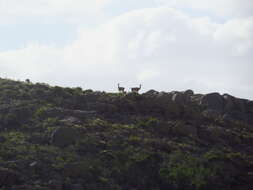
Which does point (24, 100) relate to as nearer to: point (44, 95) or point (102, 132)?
point (44, 95)

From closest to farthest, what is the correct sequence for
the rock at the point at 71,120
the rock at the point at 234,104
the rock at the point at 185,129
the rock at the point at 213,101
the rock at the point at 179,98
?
the rock at the point at 71,120, the rock at the point at 185,129, the rock at the point at 179,98, the rock at the point at 213,101, the rock at the point at 234,104

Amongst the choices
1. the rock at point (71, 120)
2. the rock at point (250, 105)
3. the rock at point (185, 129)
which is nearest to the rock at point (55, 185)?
the rock at point (71, 120)

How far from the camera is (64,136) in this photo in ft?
75.3

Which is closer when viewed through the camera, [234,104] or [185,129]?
[185,129]

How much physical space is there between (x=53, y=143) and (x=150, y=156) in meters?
3.68

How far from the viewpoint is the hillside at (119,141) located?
20500mm

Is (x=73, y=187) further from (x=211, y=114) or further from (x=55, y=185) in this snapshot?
(x=211, y=114)

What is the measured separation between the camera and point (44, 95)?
29.0 metres

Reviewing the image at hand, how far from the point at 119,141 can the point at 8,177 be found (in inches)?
222

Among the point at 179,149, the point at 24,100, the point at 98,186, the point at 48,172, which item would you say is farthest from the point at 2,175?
the point at 24,100

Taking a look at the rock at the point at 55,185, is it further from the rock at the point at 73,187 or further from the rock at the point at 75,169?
the rock at the point at 75,169

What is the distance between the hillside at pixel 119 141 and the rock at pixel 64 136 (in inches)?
1.5

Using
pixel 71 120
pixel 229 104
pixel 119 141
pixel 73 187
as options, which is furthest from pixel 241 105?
pixel 73 187

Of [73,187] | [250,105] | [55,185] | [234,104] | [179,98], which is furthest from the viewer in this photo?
[250,105]
